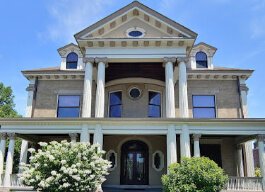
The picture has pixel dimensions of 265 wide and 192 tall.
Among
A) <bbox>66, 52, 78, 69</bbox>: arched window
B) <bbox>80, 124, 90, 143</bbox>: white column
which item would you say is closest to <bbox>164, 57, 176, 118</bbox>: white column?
<bbox>80, 124, 90, 143</bbox>: white column

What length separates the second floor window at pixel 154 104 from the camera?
20.2 metres

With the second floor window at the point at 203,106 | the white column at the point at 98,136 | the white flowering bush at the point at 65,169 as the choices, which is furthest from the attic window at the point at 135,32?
the white flowering bush at the point at 65,169

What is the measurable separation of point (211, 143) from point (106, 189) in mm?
7896

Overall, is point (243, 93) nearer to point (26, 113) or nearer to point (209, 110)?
point (209, 110)

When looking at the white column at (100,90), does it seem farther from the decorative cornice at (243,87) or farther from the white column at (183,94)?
the decorative cornice at (243,87)

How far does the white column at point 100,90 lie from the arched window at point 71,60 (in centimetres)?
489

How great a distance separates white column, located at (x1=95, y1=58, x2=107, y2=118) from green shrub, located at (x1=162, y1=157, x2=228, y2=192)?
5.92 m

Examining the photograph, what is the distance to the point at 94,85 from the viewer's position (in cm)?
2109

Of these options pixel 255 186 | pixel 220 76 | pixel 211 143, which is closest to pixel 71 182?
pixel 255 186

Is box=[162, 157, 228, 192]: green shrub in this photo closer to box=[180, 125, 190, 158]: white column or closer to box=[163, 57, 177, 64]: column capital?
box=[180, 125, 190, 158]: white column

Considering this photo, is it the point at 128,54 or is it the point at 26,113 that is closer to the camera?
the point at 128,54

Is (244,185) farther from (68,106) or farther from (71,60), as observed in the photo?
(71,60)

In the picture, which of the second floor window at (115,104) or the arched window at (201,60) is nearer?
the second floor window at (115,104)

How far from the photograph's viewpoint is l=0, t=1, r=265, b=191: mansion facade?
1560 centimetres
